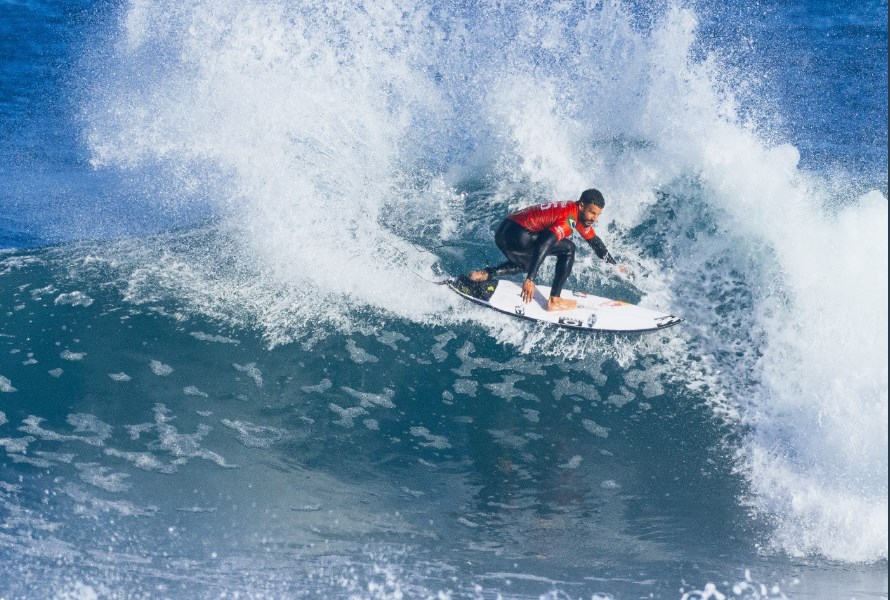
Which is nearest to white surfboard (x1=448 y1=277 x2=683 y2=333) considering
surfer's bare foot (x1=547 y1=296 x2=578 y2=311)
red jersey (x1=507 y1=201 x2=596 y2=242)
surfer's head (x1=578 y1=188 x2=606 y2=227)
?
surfer's bare foot (x1=547 y1=296 x2=578 y2=311)

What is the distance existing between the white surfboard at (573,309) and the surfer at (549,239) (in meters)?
0.11

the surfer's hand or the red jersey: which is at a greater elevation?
the red jersey

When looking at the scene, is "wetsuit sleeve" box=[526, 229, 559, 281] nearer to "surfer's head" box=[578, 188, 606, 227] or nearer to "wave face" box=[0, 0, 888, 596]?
"surfer's head" box=[578, 188, 606, 227]

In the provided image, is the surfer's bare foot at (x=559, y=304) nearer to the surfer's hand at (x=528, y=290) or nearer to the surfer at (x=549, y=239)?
the surfer at (x=549, y=239)

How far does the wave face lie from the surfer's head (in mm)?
1515

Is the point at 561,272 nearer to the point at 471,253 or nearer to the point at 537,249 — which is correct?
the point at 537,249

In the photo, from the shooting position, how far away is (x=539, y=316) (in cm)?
945

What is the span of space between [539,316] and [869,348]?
3.47 meters

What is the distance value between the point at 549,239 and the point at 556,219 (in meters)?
0.23

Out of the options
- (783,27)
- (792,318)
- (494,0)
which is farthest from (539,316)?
(783,27)

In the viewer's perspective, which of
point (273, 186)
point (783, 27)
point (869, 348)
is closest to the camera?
point (869, 348)

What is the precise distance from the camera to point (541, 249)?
8.97 m

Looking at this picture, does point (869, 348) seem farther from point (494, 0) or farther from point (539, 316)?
point (494, 0)

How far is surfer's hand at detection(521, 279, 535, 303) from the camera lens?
30.0ft
